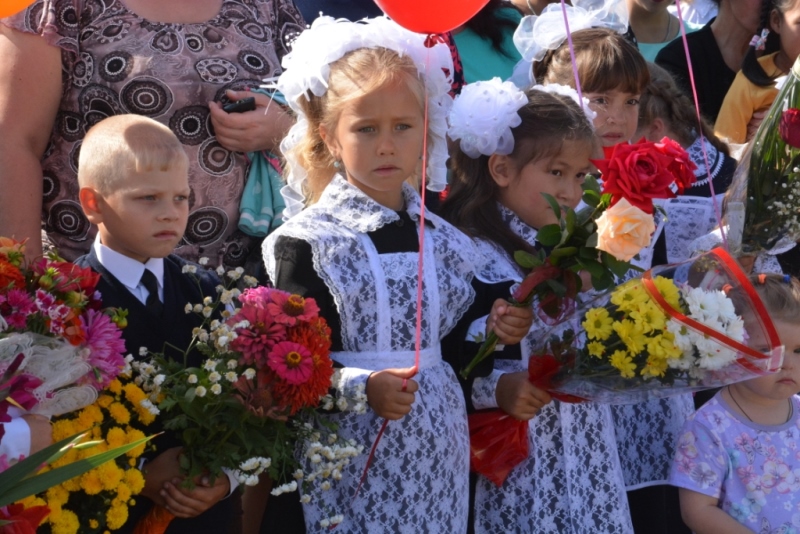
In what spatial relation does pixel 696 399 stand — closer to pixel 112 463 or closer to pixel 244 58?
pixel 244 58

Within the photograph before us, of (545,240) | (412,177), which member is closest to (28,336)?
(545,240)

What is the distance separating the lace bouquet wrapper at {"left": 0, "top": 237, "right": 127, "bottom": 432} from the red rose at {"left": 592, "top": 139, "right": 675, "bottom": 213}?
1.20m

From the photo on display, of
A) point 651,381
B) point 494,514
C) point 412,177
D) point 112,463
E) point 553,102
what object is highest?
point 553,102

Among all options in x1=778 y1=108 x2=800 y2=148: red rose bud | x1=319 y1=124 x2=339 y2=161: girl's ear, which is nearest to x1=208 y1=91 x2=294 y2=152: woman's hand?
x1=319 y1=124 x2=339 y2=161: girl's ear

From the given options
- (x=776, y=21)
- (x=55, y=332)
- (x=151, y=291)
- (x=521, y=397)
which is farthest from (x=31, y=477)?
(x=776, y=21)

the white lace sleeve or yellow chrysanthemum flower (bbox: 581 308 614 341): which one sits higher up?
yellow chrysanthemum flower (bbox: 581 308 614 341)

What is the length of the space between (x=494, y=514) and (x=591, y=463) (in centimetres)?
33

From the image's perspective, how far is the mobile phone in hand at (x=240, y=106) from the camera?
3.48 meters

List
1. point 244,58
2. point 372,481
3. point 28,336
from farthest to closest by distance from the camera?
point 244,58
point 372,481
point 28,336

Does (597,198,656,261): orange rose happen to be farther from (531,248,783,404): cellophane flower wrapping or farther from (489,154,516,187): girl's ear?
(489,154,516,187): girl's ear

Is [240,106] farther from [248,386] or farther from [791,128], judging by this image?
[791,128]

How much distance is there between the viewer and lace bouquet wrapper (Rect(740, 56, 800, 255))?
10.8 feet

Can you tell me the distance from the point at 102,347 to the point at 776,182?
6.37ft

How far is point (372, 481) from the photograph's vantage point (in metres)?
3.09
